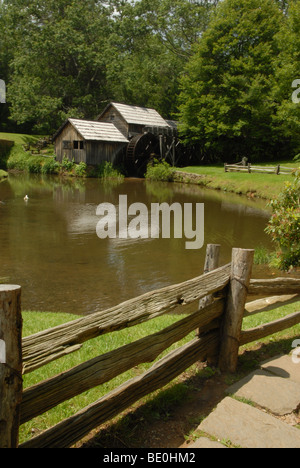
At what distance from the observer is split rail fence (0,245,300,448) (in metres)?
2.32

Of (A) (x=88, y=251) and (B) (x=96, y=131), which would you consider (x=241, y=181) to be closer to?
(B) (x=96, y=131)

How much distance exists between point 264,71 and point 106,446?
36324 mm

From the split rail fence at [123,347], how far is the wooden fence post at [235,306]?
1 centimetres

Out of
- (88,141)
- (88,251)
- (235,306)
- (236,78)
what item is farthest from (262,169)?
(235,306)

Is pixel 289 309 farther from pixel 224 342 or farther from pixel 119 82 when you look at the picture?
pixel 119 82

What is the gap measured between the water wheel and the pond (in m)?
13.3

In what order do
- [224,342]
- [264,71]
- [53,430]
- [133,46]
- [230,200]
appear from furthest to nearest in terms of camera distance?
[133,46] → [264,71] → [230,200] → [224,342] → [53,430]

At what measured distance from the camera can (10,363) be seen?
2279 mm

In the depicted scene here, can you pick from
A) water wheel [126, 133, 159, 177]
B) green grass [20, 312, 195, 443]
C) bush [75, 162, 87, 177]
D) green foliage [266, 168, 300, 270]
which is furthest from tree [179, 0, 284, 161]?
green grass [20, 312, 195, 443]

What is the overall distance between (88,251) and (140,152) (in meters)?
24.5

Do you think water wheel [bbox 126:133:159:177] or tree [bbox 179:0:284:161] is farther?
water wheel [bbox 126:133:159:177]

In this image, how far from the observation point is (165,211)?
18297 millimetres

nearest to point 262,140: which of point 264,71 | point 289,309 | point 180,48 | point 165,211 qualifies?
point 264,71

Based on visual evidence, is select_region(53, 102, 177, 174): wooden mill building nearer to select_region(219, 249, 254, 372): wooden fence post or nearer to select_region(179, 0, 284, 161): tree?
select_region(179, 0, 284, 161): tree
